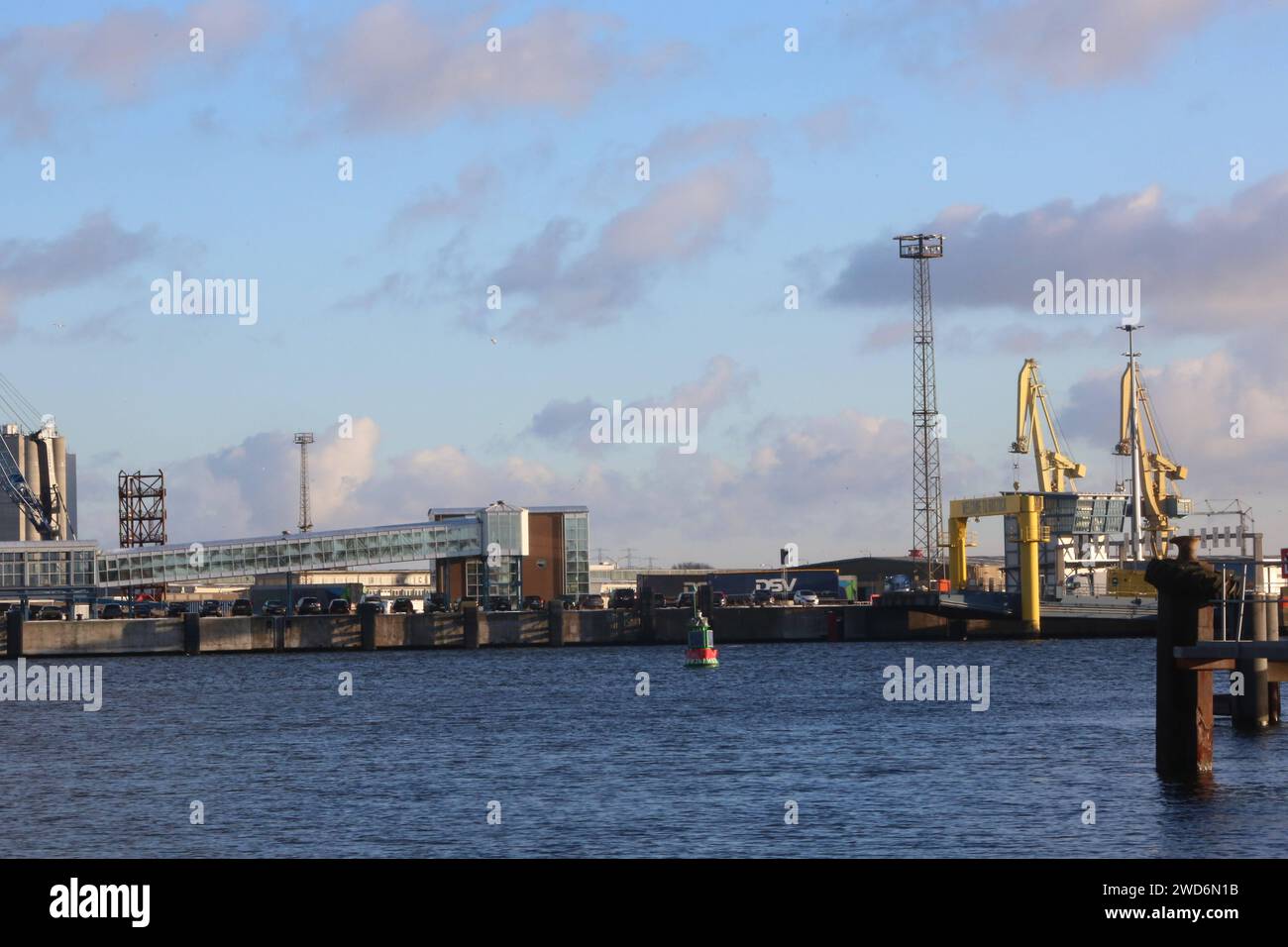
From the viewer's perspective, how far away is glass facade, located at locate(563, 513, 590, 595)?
175375mm

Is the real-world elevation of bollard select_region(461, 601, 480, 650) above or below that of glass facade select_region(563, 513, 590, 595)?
below

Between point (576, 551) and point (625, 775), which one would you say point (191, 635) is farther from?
point (625, 775)

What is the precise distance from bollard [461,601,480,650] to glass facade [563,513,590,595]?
67.6 feet

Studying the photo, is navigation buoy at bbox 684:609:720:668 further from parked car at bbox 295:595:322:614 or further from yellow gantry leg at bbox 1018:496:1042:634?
parked car at bbox 295:595:322:614

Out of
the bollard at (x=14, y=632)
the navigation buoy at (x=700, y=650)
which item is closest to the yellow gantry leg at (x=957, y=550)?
the navigation buoy at (x=700, y=650)

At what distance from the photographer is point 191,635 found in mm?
150625

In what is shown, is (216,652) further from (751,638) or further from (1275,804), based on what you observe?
(1275,804)

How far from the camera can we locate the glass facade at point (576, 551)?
575 feet

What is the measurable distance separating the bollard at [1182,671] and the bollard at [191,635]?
122492 mm

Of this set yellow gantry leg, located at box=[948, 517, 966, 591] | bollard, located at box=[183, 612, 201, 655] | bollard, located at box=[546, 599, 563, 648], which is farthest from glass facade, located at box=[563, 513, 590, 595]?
bollard, located at box=[183, 612, 201, 655]

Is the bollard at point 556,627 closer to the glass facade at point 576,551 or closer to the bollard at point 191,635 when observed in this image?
the glass facade at point 576,551

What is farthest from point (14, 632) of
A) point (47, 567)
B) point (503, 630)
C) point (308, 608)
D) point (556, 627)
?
point (556, 627)
